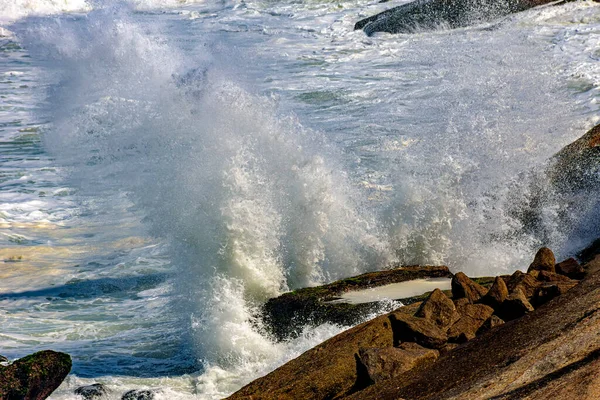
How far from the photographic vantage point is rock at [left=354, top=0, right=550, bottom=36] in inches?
778

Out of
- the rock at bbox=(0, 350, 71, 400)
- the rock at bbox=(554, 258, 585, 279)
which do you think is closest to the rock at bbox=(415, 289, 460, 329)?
the rock at bbox=(554, 258, 585, 279)

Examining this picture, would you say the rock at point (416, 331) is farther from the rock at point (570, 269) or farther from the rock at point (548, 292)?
the rock at point (570, 269)

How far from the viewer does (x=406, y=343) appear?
4727mm

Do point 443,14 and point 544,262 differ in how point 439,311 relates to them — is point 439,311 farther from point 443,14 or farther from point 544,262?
point 443,14

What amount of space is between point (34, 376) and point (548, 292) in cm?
328

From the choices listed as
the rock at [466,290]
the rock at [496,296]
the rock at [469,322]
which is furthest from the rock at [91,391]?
the rock at [496,296]

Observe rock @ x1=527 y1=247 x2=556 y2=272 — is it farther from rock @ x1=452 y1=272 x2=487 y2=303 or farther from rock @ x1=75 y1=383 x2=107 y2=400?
rock @ x1=75 y1=383 x2=107 y2=400

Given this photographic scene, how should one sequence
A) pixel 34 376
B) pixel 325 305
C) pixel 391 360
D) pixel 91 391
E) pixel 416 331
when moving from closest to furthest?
pixel 391 360 → pixel 416 331 → pixel 34 376 → pixel 91 391 → pixel 325 305

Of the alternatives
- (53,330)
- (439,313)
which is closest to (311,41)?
(53,330)

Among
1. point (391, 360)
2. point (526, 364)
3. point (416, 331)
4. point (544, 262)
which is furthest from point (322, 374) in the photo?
point (544, 262)

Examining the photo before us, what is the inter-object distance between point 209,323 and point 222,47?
1394cm

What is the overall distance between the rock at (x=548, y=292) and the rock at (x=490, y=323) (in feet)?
1.39

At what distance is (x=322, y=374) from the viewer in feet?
14.8

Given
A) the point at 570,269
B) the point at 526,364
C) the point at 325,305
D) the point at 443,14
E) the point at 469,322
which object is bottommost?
the point at 325,305
